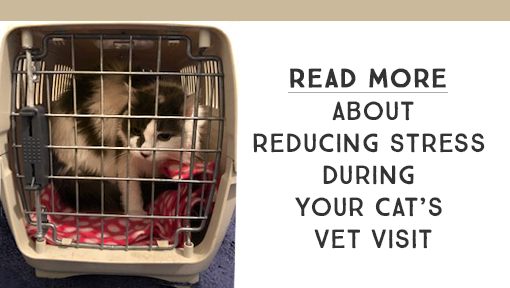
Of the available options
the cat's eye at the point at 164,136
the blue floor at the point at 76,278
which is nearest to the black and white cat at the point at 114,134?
the cat's eye at the point at 164,136

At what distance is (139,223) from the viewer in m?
1.03

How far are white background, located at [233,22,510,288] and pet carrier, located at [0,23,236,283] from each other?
0.07 meters

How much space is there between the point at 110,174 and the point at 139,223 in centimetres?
15

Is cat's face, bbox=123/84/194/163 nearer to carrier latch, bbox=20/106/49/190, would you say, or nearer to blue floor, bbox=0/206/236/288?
carrier latch, bbox=20/106/49/190

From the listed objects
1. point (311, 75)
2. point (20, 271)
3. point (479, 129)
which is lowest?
point (20, 271)

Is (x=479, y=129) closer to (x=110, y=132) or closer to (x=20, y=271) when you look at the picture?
(x=110, y=132)

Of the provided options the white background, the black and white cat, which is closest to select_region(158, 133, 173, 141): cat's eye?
the black and white cat

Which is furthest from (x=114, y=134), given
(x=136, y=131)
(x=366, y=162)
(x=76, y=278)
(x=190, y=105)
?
(x=366, y=162)

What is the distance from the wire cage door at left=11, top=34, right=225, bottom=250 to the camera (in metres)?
0.84

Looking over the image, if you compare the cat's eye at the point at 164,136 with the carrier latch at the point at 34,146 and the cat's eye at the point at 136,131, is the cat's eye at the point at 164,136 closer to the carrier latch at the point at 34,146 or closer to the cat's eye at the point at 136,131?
the cat's eye at the point at 136,131

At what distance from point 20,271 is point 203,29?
75cm

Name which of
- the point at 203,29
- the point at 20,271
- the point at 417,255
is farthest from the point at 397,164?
the point at 20,271

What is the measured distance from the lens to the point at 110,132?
999mm

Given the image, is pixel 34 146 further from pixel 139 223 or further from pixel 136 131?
pixel 139 223
